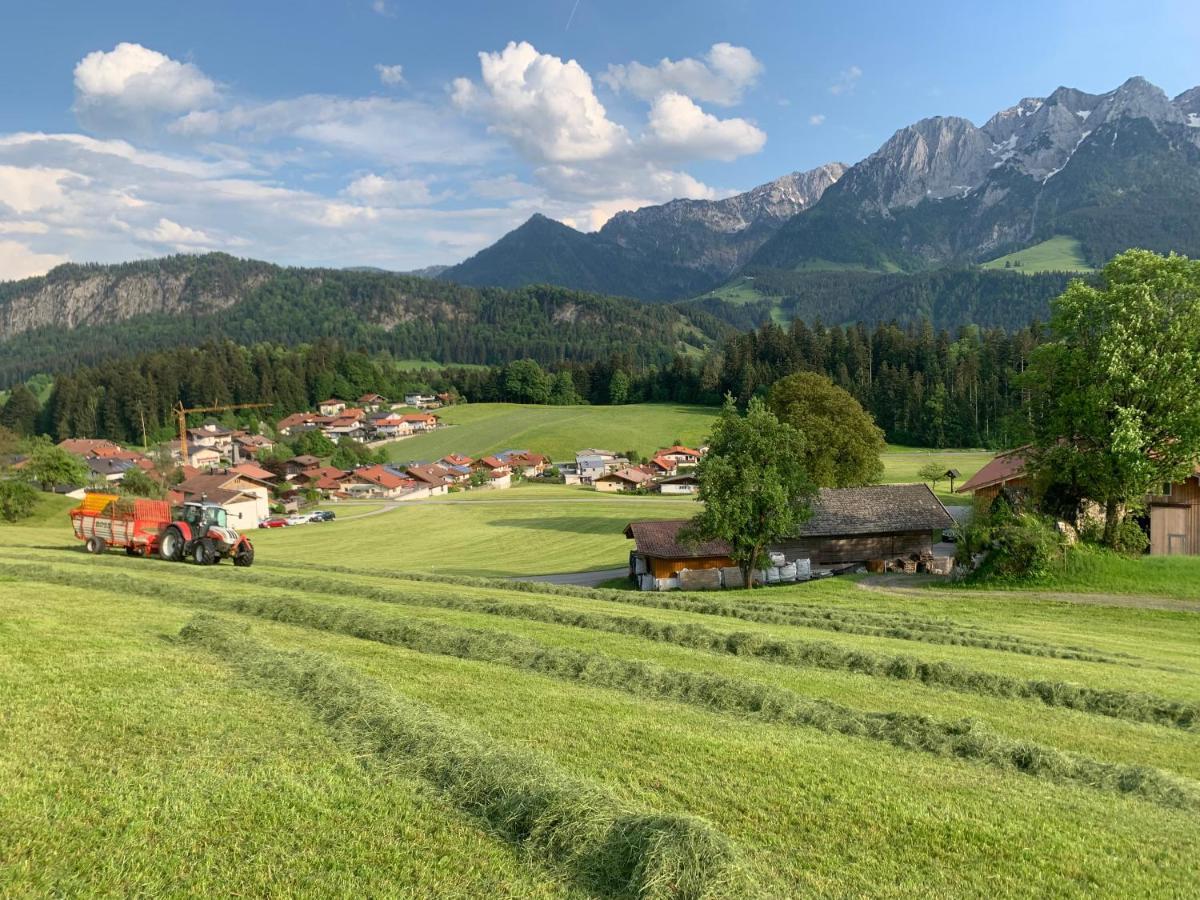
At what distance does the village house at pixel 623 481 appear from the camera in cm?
11538

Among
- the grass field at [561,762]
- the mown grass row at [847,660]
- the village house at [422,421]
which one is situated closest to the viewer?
the grass field at [561,762]

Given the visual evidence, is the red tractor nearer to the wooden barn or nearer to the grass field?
the grass field

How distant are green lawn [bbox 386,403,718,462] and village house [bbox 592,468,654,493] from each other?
2655cm

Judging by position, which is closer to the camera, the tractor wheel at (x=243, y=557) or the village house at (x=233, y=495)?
the tractor wheel at (x=243, y=557)

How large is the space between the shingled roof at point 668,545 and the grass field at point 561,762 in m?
27.2

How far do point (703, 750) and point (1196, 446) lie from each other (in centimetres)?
3483

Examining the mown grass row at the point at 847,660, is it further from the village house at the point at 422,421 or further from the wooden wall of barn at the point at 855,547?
the village house at the point at 422,421

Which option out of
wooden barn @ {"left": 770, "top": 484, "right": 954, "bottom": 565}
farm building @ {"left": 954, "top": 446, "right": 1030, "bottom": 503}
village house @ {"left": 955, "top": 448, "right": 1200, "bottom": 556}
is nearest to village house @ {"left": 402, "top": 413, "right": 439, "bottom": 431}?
farm building @ {"left": 954, "top": 446, "right": 1030, "bottom": 503}

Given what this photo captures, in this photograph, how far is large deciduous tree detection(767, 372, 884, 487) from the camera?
204 feet

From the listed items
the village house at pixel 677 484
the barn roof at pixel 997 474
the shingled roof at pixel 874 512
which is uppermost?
the barn roof at pixel 997 474

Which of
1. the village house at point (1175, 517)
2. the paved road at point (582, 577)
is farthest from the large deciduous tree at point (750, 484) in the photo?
the village house at point (1175, 517)

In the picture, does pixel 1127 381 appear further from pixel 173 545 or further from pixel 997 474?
pixel 173 545

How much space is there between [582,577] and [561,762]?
42.1 m

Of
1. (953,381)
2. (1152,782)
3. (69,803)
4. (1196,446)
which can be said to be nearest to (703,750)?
(1152,782)
